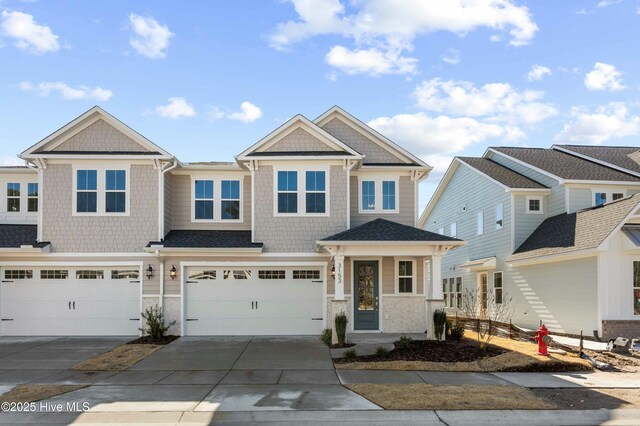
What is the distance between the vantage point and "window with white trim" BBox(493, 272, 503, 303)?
A: 23869 millimetres

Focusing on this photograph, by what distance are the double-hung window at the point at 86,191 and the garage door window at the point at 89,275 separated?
6.25ft

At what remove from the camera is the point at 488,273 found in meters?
24.9

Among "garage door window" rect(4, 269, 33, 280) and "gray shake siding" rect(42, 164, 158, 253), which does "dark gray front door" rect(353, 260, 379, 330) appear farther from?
"garage door window" rect(4, 269, 33, 280)

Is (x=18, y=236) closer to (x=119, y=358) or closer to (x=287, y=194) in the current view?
(x=119, y=358)

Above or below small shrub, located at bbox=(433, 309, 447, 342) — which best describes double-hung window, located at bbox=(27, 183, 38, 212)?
above

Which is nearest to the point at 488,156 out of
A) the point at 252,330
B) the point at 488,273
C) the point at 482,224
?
the point at 482,224

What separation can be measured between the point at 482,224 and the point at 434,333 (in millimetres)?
10288

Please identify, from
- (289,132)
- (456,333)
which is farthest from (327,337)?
(289,132)

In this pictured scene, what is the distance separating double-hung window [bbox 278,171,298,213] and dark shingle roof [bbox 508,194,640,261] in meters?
8.35

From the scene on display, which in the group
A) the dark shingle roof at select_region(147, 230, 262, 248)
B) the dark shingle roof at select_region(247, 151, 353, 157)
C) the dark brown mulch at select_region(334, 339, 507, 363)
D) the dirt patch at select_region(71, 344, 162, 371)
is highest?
the dark shingle roof at select_region(247, 151, 353, 157)

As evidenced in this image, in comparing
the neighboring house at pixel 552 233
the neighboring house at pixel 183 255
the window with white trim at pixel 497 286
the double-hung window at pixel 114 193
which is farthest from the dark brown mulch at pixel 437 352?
the double-hung window at pixel 114 193

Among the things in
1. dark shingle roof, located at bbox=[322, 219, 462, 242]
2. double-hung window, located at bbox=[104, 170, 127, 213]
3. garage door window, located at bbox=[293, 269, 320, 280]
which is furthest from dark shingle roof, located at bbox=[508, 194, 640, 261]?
double-hung window, located at bbox=[104, 170, 127, 213]

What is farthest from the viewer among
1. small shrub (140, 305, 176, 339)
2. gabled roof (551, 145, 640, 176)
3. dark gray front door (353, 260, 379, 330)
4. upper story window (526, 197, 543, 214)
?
gabled roof (551, 145, 640, 176)

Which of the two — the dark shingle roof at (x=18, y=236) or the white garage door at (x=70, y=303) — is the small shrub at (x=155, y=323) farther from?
the dark shingle roof at (x=18, y=236)
